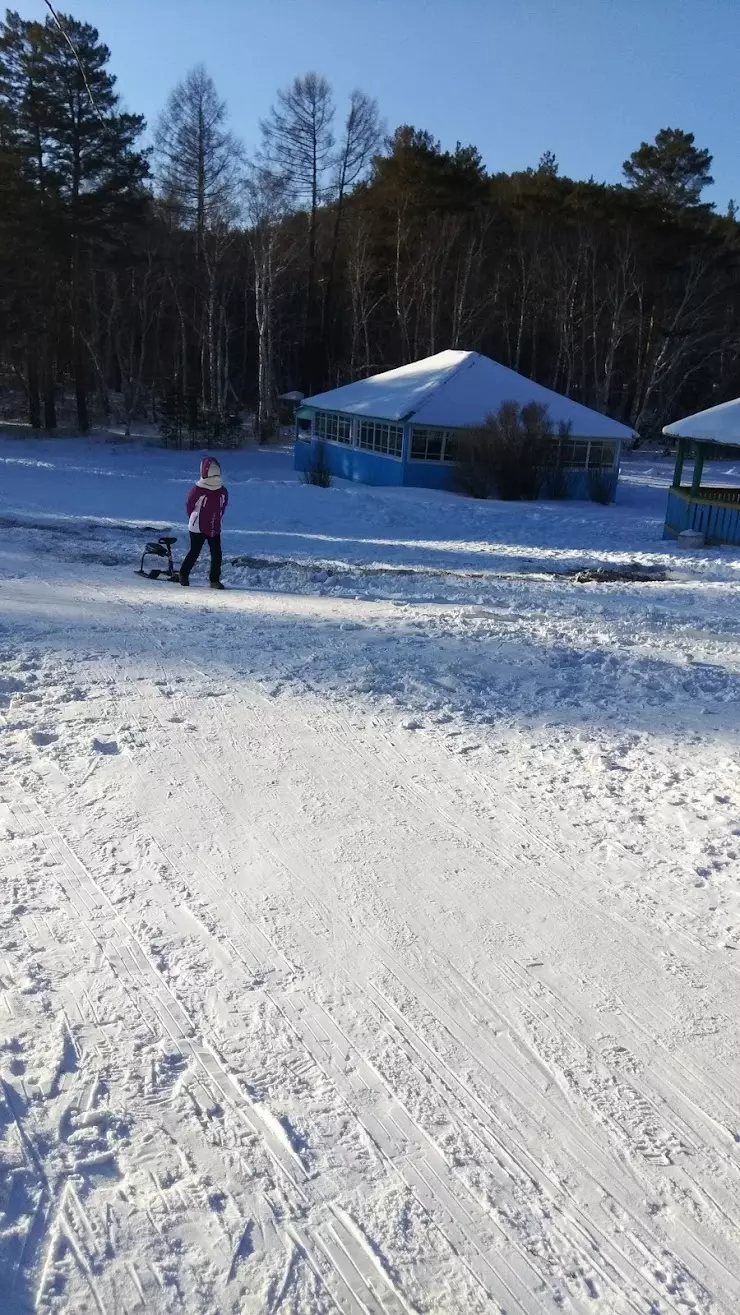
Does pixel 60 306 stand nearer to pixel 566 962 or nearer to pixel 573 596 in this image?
pixel 573 596

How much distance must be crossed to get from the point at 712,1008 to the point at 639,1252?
99 cm

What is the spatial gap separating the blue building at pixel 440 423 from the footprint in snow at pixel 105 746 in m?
19.8

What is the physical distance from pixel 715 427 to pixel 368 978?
1483 centimetres

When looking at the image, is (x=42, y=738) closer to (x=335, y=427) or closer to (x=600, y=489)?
(x=600, y=489)

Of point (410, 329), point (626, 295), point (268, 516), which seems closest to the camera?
point (268, 516)

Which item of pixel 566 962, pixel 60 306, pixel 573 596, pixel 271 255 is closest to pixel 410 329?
pixel 271 255

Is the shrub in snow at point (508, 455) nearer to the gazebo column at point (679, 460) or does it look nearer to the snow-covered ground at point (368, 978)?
the gazebo column at point (679, 460)

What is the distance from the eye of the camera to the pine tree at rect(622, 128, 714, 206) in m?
41.4

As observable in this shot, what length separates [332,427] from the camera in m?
29.0

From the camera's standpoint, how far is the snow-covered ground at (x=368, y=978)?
210 cm

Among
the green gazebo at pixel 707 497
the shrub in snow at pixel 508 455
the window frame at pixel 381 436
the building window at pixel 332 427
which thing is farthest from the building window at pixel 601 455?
the green gazebo at pixel 707 497

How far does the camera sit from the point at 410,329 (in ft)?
132

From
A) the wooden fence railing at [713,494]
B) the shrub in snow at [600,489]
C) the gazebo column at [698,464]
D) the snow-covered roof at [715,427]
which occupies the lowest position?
the shrub in snow at [600,489]

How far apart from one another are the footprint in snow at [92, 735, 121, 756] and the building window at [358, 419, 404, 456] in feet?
67.0
